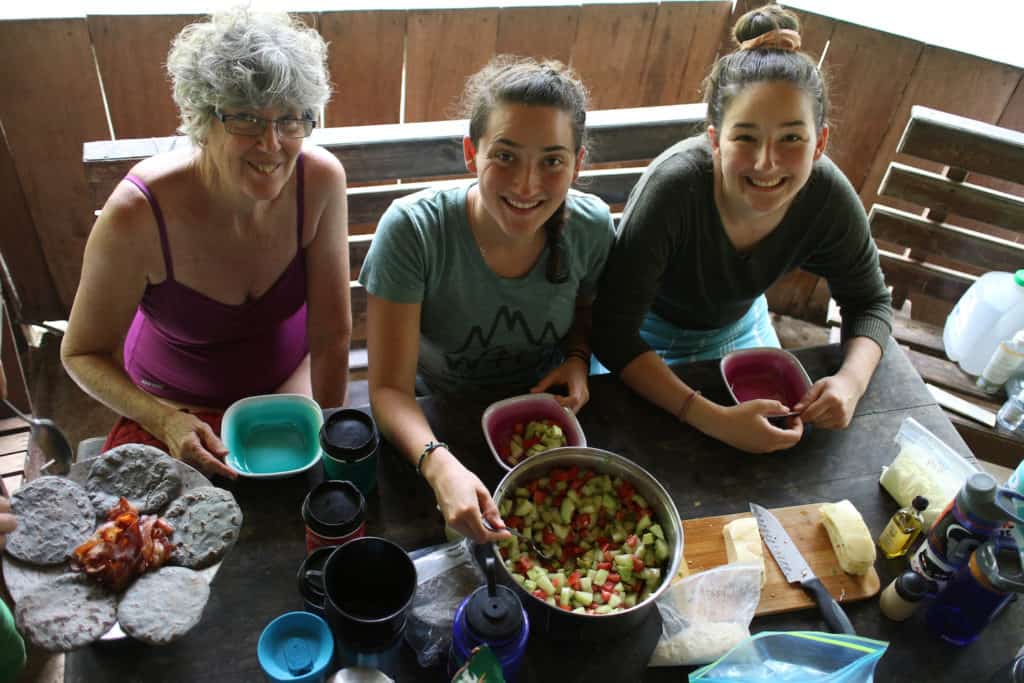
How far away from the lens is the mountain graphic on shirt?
1.73 meters

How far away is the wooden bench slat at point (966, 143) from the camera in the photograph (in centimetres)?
230

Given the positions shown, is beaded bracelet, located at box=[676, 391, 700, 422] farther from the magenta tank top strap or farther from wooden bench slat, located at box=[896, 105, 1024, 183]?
wooden bench slat, located at box=[896, 105, 1024, 183]

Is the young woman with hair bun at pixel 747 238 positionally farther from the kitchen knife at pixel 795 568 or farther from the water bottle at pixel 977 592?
the water bottle at pixel 977 592

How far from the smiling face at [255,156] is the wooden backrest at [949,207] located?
1969 millimetres

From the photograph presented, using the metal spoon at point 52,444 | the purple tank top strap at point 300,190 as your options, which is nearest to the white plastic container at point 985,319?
the purple tank top strap at point 300,190

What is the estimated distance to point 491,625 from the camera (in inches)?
42.9

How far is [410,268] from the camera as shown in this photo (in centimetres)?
157

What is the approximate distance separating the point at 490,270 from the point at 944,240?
6.39ft

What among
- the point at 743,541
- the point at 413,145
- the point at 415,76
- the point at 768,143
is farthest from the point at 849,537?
the point at 415,76

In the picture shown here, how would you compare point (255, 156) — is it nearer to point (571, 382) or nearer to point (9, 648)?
point (571, 382)

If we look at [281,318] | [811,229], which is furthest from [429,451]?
[811,229]

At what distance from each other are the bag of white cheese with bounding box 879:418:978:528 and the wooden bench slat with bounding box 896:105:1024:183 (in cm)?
123

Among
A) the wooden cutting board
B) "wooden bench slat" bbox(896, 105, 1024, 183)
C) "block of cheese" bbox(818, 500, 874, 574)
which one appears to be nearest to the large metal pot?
the wooden cutting board

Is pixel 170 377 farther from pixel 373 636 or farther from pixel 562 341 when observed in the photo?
pixel 373 636
